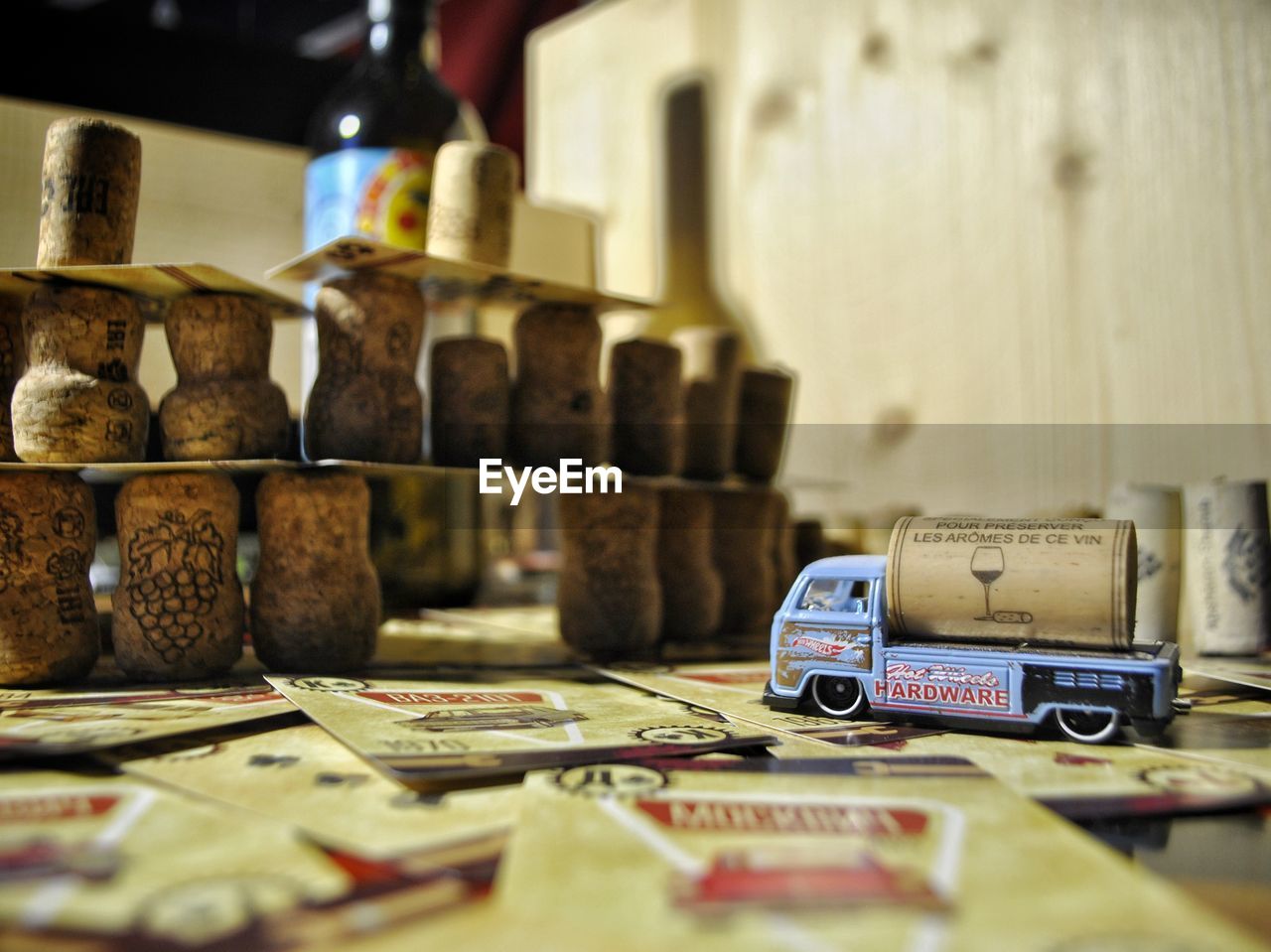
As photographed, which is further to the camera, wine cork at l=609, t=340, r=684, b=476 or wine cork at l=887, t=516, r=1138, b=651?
wine cork at l=609, t=340, r=684, b=476

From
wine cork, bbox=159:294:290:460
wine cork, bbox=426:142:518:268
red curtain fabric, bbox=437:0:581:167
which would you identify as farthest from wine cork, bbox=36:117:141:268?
red curtain fabric, bbox=437:0:581:167

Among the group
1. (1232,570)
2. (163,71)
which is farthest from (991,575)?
(163,71)

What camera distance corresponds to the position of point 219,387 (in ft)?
3.81

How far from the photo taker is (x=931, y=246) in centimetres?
158

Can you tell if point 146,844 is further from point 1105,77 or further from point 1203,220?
point 1105,77

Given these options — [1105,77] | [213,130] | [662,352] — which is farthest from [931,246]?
[213,130]

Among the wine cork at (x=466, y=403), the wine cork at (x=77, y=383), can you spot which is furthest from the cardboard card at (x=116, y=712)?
the wine cork at (x=466, y=403)

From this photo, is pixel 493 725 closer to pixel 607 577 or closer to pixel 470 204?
pixel 607 577

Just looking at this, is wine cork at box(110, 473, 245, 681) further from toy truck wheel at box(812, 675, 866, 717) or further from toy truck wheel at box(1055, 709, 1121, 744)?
toy truck wheel at box(1055, 709, 1121, 744)

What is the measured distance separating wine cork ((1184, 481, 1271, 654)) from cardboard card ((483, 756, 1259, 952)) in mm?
704

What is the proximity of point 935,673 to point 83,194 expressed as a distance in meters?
1.02

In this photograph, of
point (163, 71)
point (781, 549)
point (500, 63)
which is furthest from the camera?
point (500, 63)

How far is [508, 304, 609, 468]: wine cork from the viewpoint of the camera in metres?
1.37

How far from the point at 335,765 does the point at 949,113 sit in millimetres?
1330
